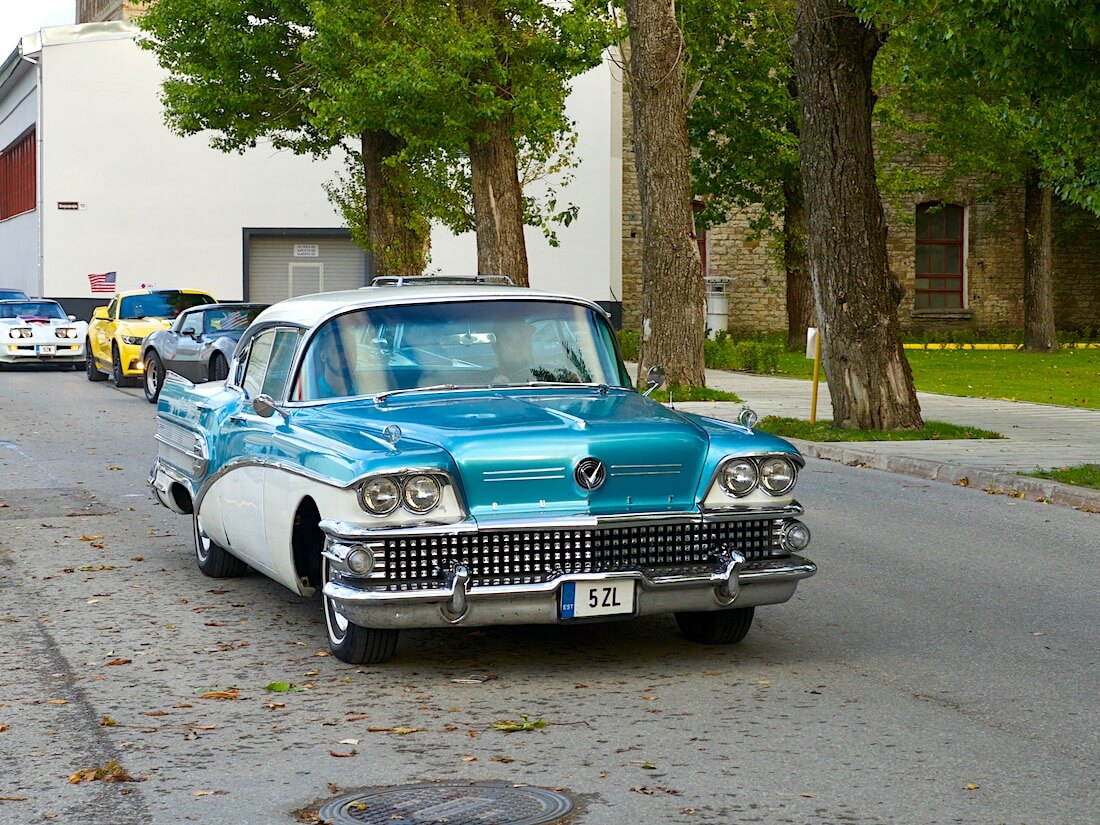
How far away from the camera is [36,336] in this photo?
3381cm

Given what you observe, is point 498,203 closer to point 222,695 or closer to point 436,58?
Answer: point 436,58

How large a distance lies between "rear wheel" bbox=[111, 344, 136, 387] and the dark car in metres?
2.39

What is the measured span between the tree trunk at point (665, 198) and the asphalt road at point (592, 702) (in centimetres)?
1384

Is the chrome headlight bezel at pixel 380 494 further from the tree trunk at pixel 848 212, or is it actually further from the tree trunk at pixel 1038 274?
the tree trunk at pixel 1038 274

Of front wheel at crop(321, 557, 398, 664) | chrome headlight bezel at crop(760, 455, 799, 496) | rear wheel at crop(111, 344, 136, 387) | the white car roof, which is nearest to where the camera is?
front wheel at crop(321, 557, 398, 664)

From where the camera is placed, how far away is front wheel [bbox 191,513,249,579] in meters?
9.71

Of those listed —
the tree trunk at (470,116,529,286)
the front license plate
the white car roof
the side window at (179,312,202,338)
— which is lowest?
the front license plate

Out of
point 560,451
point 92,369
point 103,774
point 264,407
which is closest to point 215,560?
point 264,407

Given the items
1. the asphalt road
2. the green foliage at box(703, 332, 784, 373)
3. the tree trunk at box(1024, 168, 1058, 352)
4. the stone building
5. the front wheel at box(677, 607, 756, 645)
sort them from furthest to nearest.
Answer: the stone building → the tree trunk at box(1024, 168, 1058, 352) → the green foliage at box(703, 332, 784, 373) → the front wheel at box(677, 607, 756, 645) → the asphalt road

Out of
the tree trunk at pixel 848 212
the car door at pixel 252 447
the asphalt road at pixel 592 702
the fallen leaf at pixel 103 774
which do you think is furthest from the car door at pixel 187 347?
the fallen leaf at pixel 103 774

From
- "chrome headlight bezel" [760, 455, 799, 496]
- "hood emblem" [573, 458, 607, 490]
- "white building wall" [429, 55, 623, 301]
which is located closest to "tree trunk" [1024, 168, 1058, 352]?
"white building wall" [429, 55, 623, 301]

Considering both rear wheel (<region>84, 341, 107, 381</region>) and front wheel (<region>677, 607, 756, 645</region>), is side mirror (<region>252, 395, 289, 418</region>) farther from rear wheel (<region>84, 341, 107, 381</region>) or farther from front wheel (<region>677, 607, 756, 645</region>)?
rear wheel (<region>84, 341, 107, 381</region>)

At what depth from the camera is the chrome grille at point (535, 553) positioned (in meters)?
6.91

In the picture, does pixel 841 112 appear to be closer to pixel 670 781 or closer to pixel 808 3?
pixel 808 3
